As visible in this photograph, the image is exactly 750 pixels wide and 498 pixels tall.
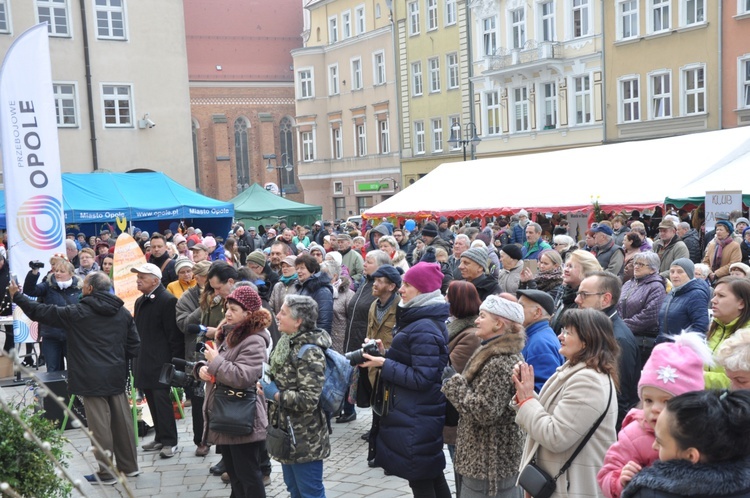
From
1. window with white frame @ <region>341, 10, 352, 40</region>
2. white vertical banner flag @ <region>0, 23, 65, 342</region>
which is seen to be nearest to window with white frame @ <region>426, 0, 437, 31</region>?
window with white frame @ <region>341, 10, 352, 40</region>

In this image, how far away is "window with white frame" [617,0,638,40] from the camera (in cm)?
2947

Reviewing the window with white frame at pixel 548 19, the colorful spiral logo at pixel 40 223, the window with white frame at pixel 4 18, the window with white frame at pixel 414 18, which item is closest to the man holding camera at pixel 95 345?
the colorful spiral logo at pixel 40 223

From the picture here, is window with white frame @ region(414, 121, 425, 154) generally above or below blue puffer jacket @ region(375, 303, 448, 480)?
above

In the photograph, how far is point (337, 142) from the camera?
4903 cm

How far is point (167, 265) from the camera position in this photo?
33.6ft

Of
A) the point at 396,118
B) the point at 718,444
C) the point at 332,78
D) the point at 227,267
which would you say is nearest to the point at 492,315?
the point at 718,444

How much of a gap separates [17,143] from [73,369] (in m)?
5.58

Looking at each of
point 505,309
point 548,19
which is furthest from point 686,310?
point 548,19

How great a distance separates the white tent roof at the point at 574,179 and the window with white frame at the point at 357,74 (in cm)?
2108

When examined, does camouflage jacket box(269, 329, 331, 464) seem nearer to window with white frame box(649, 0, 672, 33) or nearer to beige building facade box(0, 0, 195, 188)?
beige building facade box(0, 0, 195, 188)

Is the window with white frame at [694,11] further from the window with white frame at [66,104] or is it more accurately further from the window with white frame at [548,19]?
the window with white frame at [66,104]

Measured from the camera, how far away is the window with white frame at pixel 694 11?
89.5 ft

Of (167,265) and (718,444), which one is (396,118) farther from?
(718,444)

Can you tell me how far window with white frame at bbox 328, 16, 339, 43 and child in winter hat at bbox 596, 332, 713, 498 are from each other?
47561mm
